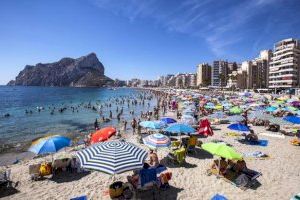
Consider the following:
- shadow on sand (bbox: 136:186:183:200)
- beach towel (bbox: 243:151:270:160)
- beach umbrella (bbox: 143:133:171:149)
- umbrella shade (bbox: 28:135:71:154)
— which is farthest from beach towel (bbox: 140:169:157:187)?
beach towel (bbox: 243:151:270:160)

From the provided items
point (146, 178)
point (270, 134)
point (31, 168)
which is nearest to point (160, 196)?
point (146, 178)

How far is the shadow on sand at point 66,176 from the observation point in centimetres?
1137

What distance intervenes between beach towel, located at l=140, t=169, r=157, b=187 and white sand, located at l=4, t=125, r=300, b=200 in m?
0.68

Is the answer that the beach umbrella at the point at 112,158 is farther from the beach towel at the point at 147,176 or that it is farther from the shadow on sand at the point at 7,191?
the shadow on sand at the point at 7,191

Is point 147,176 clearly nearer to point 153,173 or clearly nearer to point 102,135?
point 153,173

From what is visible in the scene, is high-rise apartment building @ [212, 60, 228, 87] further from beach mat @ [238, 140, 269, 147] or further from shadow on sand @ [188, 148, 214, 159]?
shadow on sand @ [188, 148, 214, 159]

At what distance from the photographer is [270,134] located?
20.3 m

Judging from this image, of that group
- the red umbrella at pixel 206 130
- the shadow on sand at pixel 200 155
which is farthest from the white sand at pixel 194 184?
the red umbrella at pixel 206 130

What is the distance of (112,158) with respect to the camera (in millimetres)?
8078

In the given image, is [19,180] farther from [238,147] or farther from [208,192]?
[238,147]

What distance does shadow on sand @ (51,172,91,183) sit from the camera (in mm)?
11371

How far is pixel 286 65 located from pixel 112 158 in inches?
3816

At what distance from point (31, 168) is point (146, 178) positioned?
5.89 m

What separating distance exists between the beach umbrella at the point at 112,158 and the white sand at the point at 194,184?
202cm
